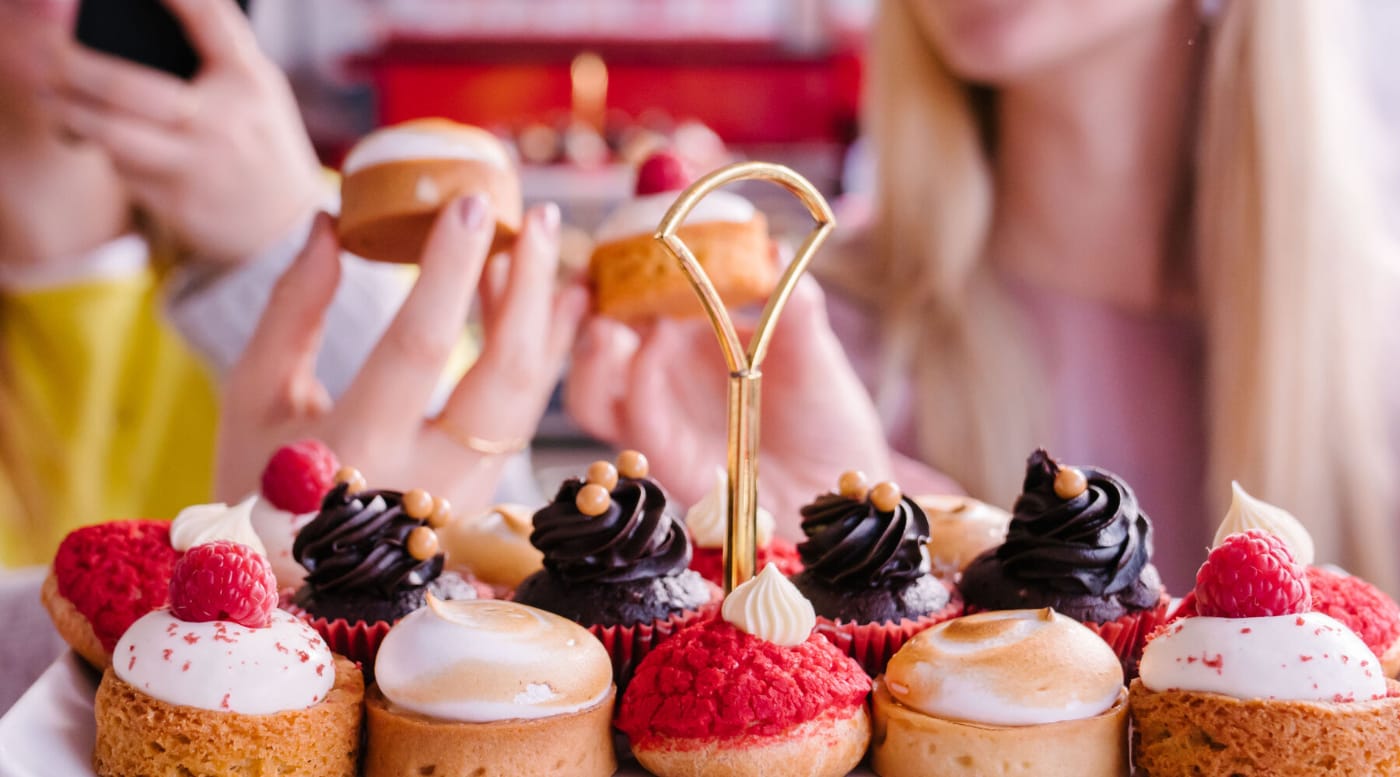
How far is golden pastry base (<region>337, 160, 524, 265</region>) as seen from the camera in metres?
1.57

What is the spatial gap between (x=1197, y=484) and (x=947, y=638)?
174 centimetres

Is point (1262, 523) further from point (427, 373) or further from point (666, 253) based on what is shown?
point (427, 373)

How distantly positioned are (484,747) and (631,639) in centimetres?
21

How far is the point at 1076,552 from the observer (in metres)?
1.14

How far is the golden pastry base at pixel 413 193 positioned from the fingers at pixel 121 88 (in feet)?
1.38

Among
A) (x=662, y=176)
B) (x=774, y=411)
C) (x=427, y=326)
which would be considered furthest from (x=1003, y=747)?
(x=774, y=411)

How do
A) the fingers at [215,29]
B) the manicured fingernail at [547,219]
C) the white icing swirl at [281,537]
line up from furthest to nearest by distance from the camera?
the fingers at [215,29], the manicured fingernail at [547,219], the white icing swirl at [281,537]

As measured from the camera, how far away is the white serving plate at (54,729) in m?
0.93

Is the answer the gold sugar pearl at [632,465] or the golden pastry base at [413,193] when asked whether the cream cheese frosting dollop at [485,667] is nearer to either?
the gold sugar pearl at [632,465]

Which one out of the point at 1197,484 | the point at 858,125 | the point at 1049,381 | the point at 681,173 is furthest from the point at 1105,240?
the point at 858,125

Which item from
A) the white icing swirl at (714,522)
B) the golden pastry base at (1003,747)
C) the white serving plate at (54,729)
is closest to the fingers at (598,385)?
the white icing swirl at (714,522)

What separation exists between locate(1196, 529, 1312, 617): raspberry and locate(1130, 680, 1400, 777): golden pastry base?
2.9 inches

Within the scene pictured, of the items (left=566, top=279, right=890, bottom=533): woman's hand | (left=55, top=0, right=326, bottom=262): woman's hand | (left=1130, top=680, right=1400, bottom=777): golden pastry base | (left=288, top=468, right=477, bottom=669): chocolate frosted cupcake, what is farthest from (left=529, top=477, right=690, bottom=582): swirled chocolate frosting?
(left=55, top=0, right=326, bottom=262): woman's hand

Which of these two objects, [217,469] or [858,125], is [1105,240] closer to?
[217,469]
